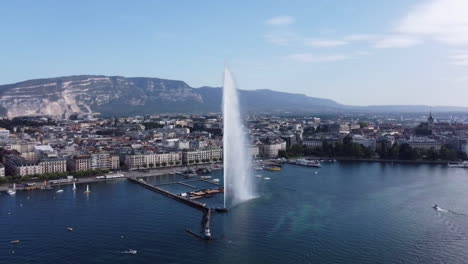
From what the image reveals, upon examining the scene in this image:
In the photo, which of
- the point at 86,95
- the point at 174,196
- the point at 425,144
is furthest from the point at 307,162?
the point at 86,95

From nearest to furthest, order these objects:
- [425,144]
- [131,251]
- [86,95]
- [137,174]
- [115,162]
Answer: [131,251], [137,174], [115,162], [425,144], [86,95]

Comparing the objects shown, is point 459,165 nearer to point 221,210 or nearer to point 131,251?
point 221,210

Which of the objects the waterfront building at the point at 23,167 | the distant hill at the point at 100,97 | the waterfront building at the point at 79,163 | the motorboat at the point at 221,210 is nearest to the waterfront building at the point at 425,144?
the waterfront building at the point at 79,163

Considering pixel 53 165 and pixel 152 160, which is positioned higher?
pixel 53 165

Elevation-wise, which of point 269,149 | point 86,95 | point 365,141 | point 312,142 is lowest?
point 269,149

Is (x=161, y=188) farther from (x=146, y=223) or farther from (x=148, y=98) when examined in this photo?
(x=148, y=98)

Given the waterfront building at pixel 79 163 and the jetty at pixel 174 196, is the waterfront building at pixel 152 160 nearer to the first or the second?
the waterfront building at pixel 79 163

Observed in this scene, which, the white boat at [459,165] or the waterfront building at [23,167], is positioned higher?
the waterfront building at [23,167]
